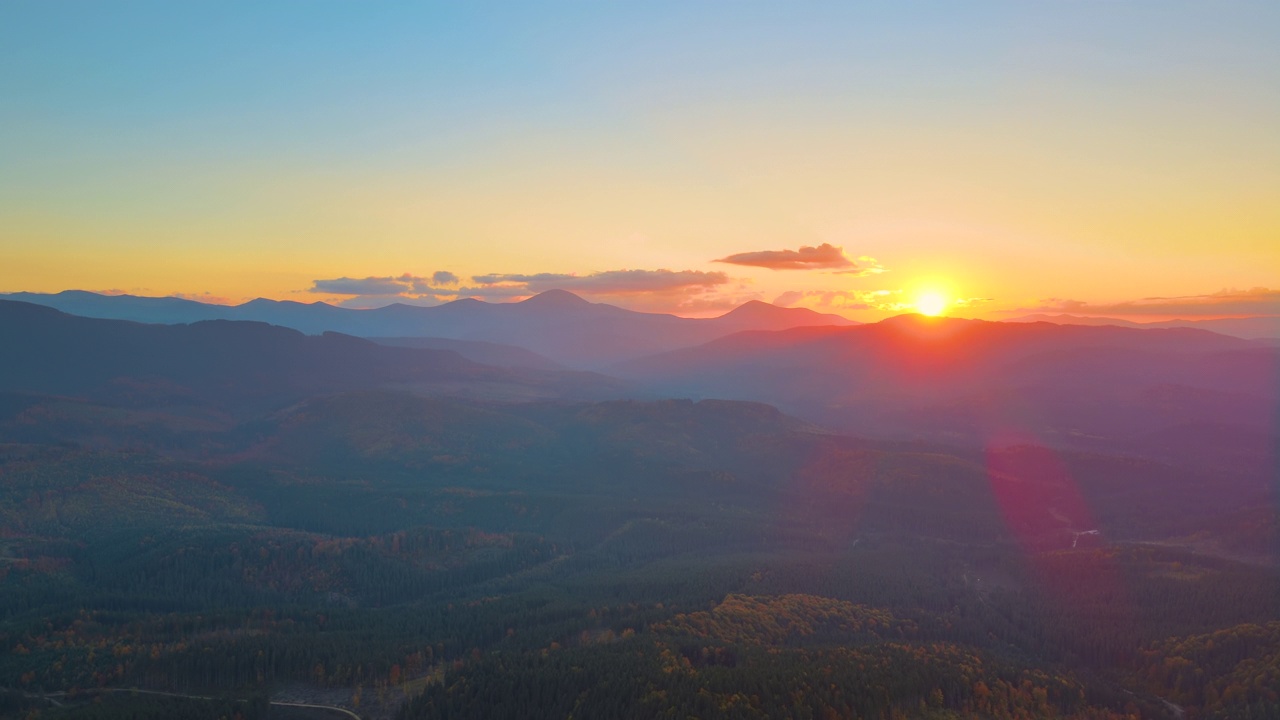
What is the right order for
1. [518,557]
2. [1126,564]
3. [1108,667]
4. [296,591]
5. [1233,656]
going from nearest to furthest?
[1233,656] < [1108,667] < [296,591] < [1126,564] < [518,557]

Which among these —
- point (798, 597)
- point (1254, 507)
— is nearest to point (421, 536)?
point (798, 597)

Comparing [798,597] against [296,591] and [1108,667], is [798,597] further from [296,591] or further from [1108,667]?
[296,591]

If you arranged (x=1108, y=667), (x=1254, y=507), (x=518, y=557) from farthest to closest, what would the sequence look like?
1. (x=1254, y=507)
2. (x=518, y=557)
3. (x=1108, y=667)

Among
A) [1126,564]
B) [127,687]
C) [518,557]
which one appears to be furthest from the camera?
[518,557]

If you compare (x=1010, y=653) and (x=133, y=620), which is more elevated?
(x=133, y=620)

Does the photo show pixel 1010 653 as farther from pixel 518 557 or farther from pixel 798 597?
pixel 518 557

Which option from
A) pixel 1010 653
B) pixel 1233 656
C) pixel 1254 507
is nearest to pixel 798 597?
pixel 1010 653

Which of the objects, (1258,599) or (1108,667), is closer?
(1108,667)

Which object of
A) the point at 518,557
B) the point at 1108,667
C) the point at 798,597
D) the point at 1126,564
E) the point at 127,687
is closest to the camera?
the point at 127,687

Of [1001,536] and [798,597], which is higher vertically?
[798,597]
